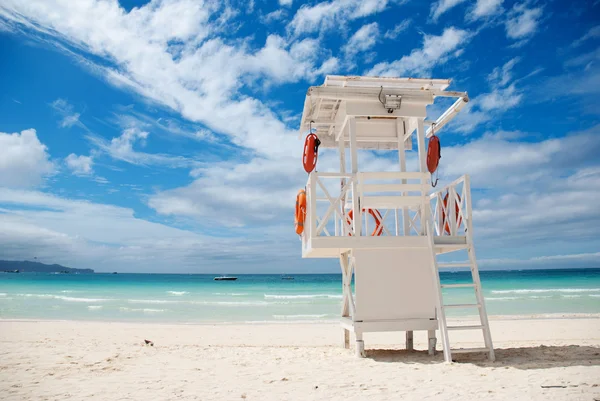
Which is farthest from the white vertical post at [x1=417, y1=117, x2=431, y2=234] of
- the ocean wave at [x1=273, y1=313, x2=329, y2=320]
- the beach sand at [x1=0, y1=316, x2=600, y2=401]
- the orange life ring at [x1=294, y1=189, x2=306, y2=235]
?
the ocean wave at [x1=273, y1=313, x2=329, y2=320]

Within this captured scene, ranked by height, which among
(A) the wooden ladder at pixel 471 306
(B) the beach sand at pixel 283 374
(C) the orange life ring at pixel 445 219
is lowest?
(B) the beach sand at pixel 283 374

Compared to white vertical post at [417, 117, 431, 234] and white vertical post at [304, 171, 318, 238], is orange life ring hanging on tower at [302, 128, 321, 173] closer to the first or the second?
white vertical post at [304, 171, 318, 238]

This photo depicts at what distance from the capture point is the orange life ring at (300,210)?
9.23 metres

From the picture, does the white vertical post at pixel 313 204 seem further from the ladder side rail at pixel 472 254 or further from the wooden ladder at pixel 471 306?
the ladder side rail at pixel 472 254

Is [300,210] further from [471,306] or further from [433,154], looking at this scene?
[471,306]

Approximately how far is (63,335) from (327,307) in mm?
16490

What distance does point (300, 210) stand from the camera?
9281 mm

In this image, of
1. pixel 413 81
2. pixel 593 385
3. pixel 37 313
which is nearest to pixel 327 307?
pixel 37 313

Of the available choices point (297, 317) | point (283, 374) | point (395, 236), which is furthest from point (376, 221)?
point (297, 317)

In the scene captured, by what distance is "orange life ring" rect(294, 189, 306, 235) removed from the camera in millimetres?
9234

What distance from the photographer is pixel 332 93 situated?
8.68 metres

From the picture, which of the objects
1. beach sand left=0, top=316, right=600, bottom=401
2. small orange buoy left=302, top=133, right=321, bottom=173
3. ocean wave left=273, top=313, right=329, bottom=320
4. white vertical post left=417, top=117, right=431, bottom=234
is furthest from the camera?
ocean wave left=273, top=313, right=329, bottom=320

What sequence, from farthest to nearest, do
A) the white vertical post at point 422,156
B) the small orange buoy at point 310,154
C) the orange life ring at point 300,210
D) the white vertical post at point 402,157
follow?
the white vertical post at point 402,157 → the orange life ring at point 300,210 → the small orange buoy at point 310,154 → the white vertical post at point 422,156

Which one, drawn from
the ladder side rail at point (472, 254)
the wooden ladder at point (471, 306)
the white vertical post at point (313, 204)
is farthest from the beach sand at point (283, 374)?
the white vertical post at point (313, 204)
